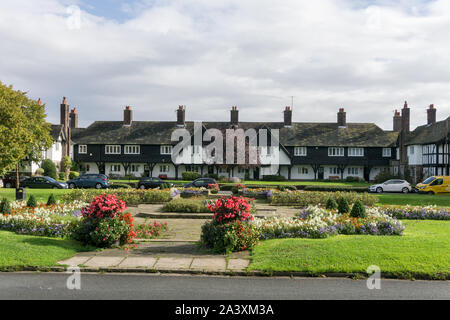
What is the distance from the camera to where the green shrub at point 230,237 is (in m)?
11.1

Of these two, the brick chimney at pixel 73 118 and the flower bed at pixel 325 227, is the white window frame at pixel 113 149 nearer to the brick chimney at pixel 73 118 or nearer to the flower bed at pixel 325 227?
the brick chimney at pixel 73 118

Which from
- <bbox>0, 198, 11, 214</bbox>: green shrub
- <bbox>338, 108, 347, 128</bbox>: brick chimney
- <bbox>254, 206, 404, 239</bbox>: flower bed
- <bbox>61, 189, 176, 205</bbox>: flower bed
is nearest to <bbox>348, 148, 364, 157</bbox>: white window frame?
<bbox>338, 108, 347, 128</bbox>: brick chimney

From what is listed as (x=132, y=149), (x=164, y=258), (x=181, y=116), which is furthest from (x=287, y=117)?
(x=164, y=258)

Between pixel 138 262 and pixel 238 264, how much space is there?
8.26 feet

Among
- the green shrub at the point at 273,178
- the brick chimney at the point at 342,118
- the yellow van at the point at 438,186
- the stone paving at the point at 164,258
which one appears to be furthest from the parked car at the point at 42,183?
the brick chimney at the point at 342,118

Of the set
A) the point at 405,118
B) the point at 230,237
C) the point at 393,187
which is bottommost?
the point at 393,187

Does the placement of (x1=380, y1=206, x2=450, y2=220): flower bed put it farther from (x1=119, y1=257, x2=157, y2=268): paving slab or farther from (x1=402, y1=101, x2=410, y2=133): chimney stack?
(x1=402, y1=101, x2=410, y2=133): chimney stack

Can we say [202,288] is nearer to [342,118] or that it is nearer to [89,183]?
[89,183]

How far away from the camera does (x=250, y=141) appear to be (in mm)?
59844

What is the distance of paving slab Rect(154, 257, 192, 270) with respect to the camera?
9.61m

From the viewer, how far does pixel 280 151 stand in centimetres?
5984

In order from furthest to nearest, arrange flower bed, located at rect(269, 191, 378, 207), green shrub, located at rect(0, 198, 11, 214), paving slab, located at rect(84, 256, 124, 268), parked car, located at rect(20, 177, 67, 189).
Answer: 1. parked car, located at rect(20, 177, 67, 189)
2. flower bed, located at rect(269, 191, 378, 207)
3. green shrub, located at rect(0, 198, 11, 214)
4. paving slab, located at rect(84, 256, 124, 268)

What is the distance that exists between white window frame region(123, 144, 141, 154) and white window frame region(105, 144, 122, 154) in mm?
829
